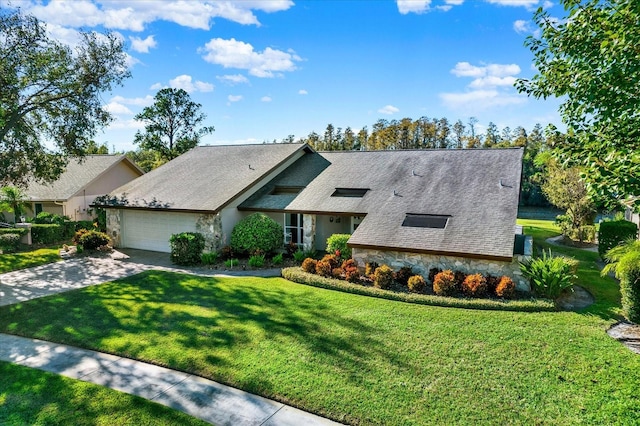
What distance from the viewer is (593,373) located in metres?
6.74

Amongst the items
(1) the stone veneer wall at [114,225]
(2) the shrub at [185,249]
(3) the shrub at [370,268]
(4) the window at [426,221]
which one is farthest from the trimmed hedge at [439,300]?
(1) the stone veneer wall at [114,225]

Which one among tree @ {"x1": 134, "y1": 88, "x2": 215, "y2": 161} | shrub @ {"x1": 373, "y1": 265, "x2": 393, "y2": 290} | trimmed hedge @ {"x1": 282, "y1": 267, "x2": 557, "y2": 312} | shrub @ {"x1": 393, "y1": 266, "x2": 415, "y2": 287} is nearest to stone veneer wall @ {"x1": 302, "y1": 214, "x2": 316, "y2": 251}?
trimmed hedge @ {"x1": 282, "y1": 267, "x2": 557, "y2": 312}

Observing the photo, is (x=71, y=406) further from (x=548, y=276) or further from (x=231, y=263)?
(x=548, y=276)

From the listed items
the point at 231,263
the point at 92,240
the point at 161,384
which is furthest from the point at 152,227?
the point at 161,384

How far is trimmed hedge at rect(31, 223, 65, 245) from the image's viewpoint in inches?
814

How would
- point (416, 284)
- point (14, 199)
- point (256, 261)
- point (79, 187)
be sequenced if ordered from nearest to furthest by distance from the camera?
1. point (416, 284)
2. point (256, 261)
3. point (14, 199)
4. point (79, 187)

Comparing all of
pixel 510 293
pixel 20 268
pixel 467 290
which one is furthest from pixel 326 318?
pixel 20 268

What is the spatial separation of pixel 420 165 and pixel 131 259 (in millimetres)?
14416

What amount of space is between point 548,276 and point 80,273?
1673 centimetres

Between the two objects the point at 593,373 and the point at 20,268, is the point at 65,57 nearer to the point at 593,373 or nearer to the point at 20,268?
the point at 20,268

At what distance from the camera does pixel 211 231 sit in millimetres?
16312

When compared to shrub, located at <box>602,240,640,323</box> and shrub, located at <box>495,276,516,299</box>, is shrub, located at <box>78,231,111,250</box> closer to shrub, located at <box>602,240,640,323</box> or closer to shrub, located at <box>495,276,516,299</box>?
shrub, located at <box>495,276,516,299</box>

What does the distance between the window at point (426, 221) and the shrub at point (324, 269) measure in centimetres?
315

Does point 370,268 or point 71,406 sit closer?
point 71,406
